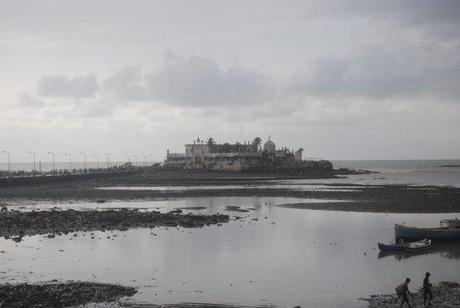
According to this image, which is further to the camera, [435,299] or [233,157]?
[233,157]

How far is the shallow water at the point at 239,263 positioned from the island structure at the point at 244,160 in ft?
358

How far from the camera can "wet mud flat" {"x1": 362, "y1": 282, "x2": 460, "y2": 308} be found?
21.7 metres

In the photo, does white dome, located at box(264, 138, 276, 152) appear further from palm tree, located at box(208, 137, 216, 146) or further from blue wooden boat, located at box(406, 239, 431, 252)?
blue wooden boat, located at box(406, 239, 431, 252)

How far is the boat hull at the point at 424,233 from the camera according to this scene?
122ft

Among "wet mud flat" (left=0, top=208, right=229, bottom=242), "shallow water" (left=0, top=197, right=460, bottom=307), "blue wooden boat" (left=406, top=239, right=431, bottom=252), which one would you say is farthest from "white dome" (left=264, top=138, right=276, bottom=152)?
"blue wooden boat" (left=406, top=239, right=431, bottom=252)

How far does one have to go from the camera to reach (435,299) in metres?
22.4

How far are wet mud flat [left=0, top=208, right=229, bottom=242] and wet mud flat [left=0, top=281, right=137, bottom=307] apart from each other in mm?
14384

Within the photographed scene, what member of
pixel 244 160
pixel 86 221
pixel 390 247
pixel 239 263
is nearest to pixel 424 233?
pixel 390 247

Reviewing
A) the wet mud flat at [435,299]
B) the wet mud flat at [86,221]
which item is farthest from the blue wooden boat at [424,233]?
the wet mud flat at [86,221]

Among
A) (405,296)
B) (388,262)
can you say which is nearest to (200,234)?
(388,262)

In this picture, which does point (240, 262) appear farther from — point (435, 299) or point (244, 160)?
point (244, 160)

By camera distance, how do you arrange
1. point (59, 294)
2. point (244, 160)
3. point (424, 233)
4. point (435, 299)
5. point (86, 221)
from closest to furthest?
point (435, 299) < point (59, 294) < point (424, 233) < point (86, 221) < point (244, 160)

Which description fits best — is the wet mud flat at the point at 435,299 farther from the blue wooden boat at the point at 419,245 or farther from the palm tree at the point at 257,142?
the palm tree at the point at 257,142

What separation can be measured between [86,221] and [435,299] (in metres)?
30.1
